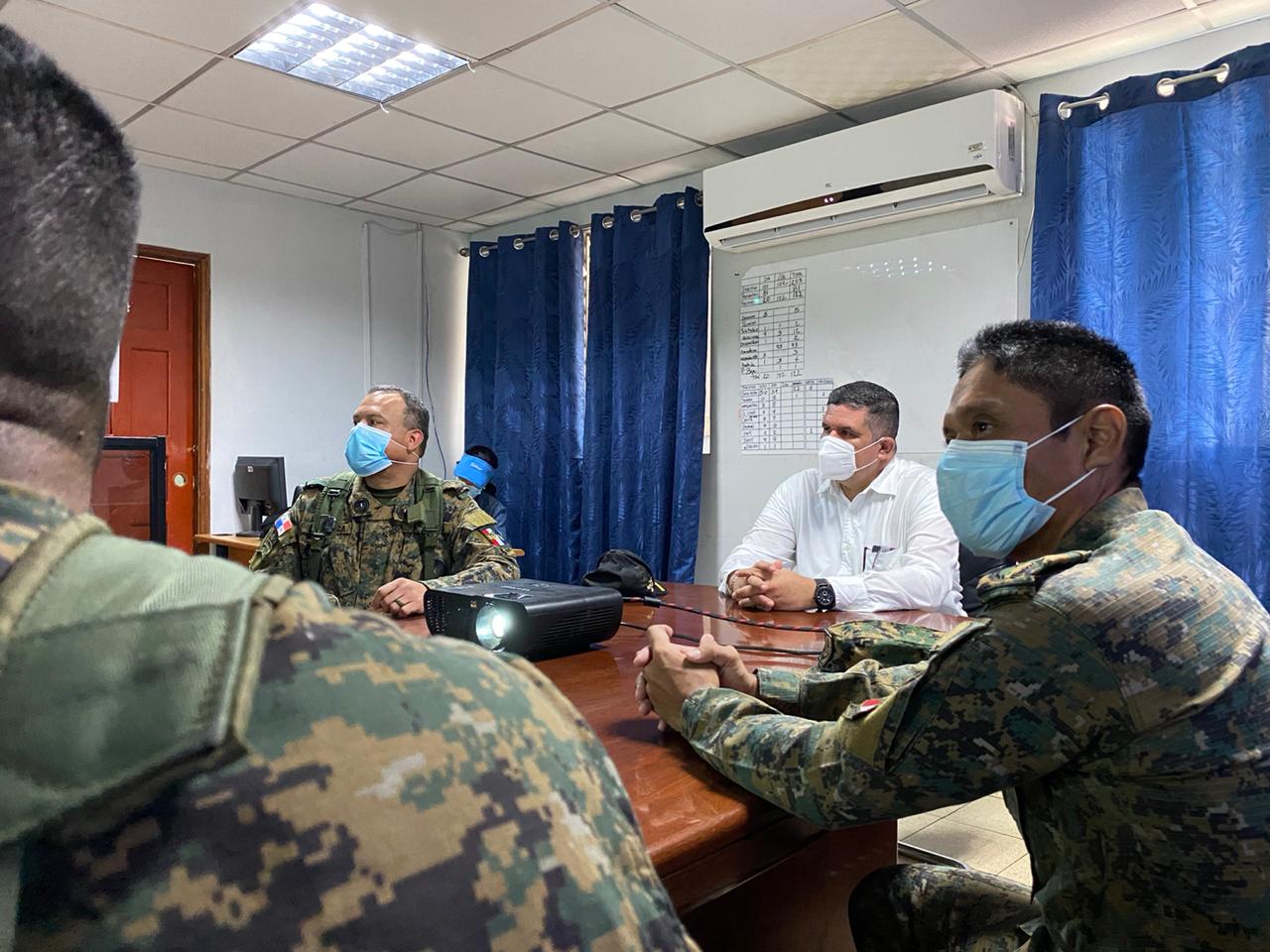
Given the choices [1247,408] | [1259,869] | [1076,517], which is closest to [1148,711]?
[1259,869]

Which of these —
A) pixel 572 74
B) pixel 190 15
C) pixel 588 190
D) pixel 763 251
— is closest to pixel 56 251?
pixel 190 15

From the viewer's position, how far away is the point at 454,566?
8.21 ft

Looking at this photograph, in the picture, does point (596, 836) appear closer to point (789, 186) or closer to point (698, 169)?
point (789, 186)

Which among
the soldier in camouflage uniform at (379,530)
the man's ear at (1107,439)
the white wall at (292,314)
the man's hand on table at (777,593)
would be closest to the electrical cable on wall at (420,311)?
the white wall at (292,314)

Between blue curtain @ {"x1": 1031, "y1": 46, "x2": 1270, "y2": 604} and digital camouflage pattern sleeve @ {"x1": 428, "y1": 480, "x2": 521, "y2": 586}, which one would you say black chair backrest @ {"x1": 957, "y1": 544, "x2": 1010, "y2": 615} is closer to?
blue curtain @ {"x1": 1031, "y1": 46, "x2": 1270, "y2": 604}

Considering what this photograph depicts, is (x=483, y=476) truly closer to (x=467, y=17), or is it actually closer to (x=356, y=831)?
(x=467, y=17)

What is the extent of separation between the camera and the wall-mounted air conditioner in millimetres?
3090

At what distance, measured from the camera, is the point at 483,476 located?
4805mm

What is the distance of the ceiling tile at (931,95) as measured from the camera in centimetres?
317

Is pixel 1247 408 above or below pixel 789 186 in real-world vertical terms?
below

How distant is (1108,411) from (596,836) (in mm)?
1090

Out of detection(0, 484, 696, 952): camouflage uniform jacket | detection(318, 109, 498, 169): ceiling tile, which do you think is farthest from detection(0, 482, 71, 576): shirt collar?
detection(318, 109, 498, 169): ceiling tile

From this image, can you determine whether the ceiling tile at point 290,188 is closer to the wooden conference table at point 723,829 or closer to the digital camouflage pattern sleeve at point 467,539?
the digital camouflage pattern sleeve at point 467,539

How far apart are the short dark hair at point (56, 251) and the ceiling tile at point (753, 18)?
251cm
